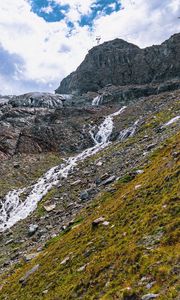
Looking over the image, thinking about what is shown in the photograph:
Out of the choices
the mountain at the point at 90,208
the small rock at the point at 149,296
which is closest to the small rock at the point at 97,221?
the mountain at the point at 90,208

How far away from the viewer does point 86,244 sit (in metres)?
19.8

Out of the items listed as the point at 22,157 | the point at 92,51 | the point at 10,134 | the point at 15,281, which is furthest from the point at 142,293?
the point at 92,51

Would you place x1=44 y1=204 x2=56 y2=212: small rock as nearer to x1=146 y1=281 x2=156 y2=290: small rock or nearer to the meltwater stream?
the meltwater stream

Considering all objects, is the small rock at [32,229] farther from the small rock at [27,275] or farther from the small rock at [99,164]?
the small rock at [99,164]

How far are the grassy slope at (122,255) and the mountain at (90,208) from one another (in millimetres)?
57

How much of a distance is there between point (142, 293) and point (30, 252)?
1713 cm

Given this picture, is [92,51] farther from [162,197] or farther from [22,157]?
[162,197]

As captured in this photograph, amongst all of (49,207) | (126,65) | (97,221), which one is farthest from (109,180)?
(126,65)

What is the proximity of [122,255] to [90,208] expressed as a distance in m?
13.6

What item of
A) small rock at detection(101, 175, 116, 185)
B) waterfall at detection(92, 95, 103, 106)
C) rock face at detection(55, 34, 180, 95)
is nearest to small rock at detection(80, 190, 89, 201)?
small rock at detection(101, 175, 116, 185)

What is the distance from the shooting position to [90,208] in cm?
2916

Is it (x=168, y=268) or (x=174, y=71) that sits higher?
(x=174, y=71)

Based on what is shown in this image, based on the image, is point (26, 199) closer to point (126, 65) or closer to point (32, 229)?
point (32, 229)

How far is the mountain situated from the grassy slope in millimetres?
57
